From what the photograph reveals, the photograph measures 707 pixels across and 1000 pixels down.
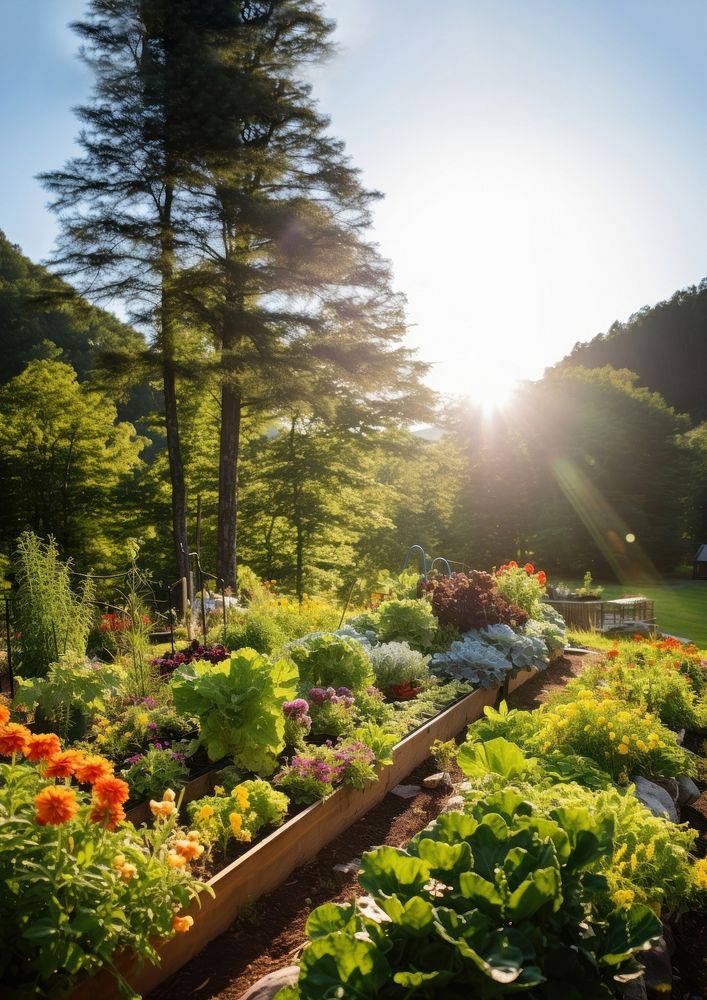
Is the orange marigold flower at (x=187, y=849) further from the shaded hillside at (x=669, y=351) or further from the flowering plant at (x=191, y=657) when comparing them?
the shaded hillside at (x=669, y=351)

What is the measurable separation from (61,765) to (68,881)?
1.07ft

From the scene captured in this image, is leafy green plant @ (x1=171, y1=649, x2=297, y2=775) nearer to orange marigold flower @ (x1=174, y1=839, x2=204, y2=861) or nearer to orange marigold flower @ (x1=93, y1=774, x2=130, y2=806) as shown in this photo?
orange marigold flower @ (x1=174, y1=839, x2=204, y2=861)

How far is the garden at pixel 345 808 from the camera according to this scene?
5.77ft

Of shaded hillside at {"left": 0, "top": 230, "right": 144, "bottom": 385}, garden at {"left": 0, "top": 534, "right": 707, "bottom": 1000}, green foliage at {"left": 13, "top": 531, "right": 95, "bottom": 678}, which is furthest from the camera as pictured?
shaded hillside at {"left": 0, "top": 230, "right": 144, "bottom": 385}

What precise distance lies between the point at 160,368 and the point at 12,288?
46.6 feet

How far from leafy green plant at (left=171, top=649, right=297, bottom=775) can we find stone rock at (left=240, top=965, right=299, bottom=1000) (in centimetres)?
130

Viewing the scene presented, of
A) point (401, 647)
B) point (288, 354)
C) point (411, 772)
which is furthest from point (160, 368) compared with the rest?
point (411, 772)

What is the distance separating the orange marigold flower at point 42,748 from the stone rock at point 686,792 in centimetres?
360

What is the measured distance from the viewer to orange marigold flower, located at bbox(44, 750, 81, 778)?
2041 millimetres

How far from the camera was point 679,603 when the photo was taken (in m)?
20.7

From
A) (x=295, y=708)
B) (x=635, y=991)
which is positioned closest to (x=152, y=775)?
(x=295, y=708)

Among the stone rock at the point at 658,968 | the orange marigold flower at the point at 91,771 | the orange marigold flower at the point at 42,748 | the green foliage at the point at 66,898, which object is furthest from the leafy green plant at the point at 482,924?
the orange marigold flower at the point at 42,748

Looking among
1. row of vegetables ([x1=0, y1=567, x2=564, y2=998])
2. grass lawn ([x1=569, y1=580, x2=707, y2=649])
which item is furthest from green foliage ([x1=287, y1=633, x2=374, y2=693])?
grass lawn ([x1=569, y1=580, x2=707, y2=649])

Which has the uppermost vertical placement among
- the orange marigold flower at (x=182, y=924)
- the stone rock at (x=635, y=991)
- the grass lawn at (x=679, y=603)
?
the orange marigold flower at (x=182, y=924)
